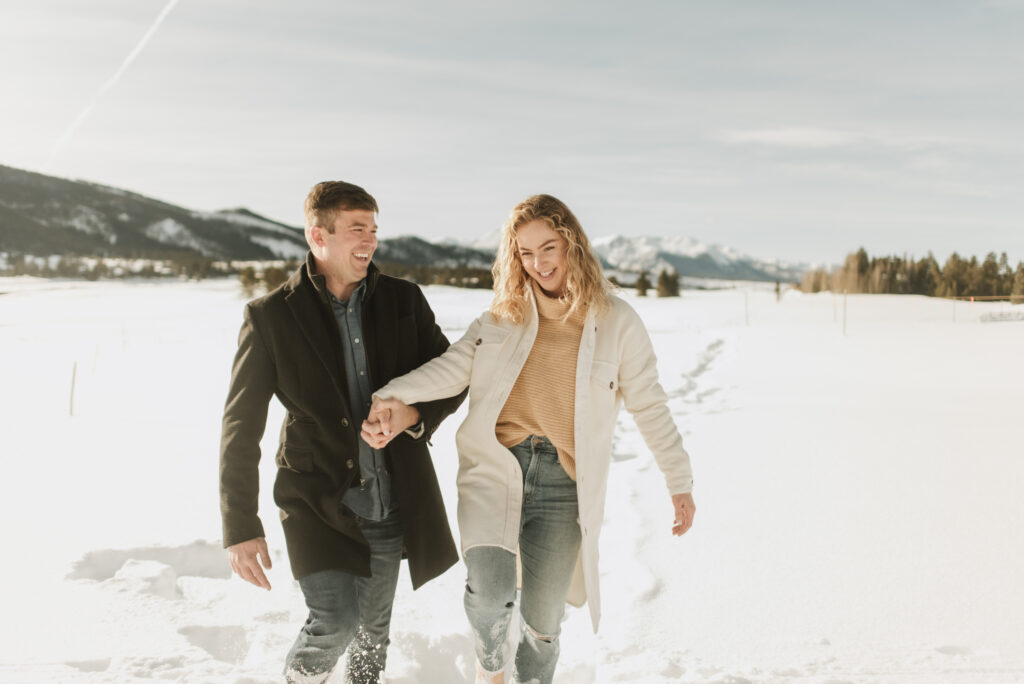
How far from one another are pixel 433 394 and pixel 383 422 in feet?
0.84

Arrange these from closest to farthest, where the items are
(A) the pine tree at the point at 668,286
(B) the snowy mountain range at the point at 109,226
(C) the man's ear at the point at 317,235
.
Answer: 1. (C) the man's ear at the point at 317,235
2. (A) the pine tree at the point at 668,286
3. (B) the snowy mountain range at the point at 109,226

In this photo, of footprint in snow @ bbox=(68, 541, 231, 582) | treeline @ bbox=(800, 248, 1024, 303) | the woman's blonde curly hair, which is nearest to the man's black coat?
the woman's blonde curly hair

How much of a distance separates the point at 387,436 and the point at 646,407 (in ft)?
3.25

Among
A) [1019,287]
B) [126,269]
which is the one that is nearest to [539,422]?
[1019,287]

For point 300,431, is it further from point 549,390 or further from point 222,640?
point 222,640

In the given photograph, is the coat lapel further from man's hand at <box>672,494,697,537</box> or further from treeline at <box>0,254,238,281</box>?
treeline at <box>0,254,238,281</box>

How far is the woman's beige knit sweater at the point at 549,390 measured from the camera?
246cm

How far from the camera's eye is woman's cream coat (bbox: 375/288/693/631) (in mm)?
2416

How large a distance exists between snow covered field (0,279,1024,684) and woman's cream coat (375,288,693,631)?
102cm

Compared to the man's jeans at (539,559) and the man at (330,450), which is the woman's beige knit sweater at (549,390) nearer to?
the man's jeans at (539,559)

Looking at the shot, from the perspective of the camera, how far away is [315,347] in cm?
234

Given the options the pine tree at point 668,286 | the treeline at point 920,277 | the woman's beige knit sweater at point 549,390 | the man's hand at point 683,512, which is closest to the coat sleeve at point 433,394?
the woman's beige knit sweater at point 549,390

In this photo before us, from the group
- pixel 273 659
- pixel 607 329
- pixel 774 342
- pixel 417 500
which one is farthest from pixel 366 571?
pixel 774 342

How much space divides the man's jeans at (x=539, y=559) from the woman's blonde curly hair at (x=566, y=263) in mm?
515
